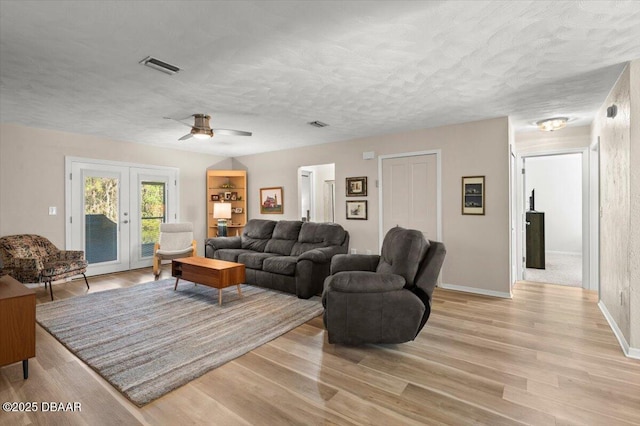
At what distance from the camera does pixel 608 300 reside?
3.55m

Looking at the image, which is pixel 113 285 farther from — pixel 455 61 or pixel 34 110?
pixel 455 61

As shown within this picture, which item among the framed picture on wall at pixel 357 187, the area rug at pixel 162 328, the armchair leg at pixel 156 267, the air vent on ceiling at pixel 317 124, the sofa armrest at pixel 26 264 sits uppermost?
the air vent on ceiling at pixel 317 124

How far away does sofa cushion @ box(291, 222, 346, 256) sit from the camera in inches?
204

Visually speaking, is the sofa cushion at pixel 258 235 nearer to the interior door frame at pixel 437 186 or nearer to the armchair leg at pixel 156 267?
the armchair leg at pixel 156 267

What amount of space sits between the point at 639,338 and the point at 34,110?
6977 millimetres

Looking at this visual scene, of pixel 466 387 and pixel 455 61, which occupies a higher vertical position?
pixel 455 61

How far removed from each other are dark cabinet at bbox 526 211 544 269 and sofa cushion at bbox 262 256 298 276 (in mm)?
5037

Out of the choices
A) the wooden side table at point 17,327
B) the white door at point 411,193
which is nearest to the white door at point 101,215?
the wooden side table at point 17,327

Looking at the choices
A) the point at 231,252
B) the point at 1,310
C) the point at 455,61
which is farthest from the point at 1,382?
the point at 455,61

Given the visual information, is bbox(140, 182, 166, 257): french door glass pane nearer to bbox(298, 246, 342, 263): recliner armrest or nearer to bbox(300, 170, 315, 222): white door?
bbox(300, 170, 315, 222): white door

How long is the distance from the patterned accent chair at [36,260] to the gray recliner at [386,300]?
396cm

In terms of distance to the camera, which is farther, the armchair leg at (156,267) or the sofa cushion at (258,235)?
the sofa cushion at (258,235)

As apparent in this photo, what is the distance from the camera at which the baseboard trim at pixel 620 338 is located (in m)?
2.67

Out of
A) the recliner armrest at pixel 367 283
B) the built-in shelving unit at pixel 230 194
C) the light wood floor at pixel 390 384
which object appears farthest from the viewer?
the built-in shelving unit at pixel 230 194
